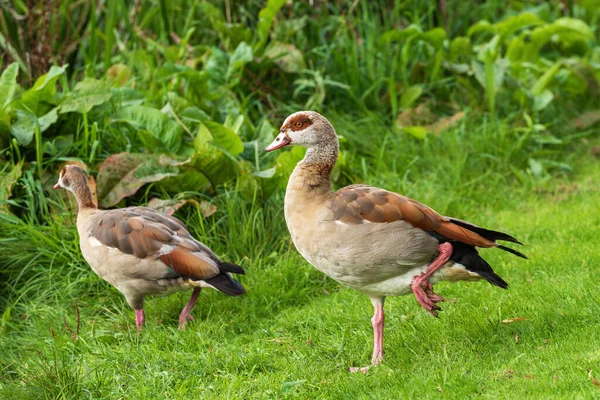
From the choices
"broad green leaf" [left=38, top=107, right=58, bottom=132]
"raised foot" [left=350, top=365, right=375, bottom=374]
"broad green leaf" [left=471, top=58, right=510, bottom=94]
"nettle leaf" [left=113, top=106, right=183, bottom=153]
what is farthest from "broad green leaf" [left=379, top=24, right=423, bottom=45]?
"raised foot" [left=350, top=365, right=375, bottom=374]

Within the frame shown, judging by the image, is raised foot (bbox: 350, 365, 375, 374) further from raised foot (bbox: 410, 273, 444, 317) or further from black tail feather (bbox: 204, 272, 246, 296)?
black tail feather (bbox: 204, 272, 246, 296)

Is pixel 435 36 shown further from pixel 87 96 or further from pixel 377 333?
pixel 377 333

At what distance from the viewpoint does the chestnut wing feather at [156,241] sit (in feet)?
17.1

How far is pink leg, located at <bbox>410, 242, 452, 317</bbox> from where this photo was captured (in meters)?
4.43

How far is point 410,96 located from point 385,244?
13.7 ft

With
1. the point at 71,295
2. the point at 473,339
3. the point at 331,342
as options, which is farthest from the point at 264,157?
the point at 473,339

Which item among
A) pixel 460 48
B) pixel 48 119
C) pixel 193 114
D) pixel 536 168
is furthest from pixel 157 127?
pixel 460 48

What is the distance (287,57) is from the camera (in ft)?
27.1

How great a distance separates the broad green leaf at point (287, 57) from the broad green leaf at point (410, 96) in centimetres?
106

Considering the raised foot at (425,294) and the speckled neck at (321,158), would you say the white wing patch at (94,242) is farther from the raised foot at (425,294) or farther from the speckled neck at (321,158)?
the raised foot at (425,294)

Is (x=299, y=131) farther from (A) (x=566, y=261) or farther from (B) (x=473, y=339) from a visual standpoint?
(A) (x=566, y=261)

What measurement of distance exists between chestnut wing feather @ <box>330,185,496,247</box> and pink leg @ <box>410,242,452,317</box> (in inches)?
3.5

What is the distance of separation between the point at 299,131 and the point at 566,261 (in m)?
2.03

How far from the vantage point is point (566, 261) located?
5.59 meters
